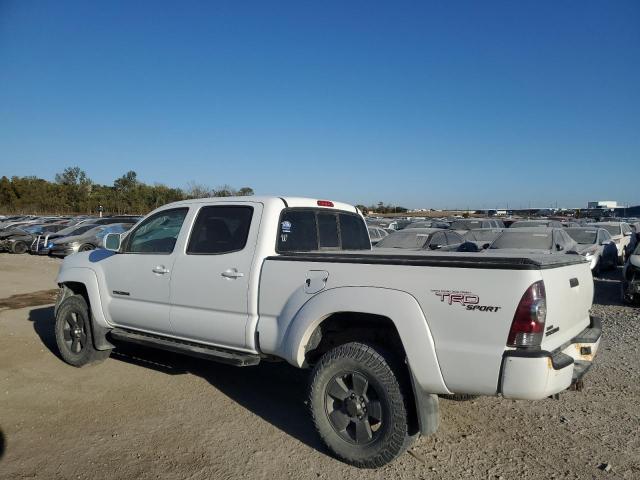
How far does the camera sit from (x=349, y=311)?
11.8ft

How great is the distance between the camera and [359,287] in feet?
11.7

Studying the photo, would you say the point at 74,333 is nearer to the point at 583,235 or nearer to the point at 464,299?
the point at 464,299

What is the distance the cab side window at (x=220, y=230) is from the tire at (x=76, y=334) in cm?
196

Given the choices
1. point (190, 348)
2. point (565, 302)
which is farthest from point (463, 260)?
point (190, 348)

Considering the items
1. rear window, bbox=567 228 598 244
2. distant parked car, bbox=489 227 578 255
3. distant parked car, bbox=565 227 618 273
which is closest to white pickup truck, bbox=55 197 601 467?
distant parked car, bbox=489 227 578 255

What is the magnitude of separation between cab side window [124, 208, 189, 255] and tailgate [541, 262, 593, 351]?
3.49 meters

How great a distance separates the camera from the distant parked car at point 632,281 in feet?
30.7

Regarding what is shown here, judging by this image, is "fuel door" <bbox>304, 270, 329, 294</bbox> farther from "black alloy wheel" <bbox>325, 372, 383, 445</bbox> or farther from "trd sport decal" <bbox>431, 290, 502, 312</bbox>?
"trd sport decal" <bbox>431, 290, 502, 312</bbox>

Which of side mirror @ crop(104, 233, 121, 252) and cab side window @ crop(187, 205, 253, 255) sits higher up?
cab side window @ crop(187, 205, 253, 255)

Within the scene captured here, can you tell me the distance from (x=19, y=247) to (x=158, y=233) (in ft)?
71.9

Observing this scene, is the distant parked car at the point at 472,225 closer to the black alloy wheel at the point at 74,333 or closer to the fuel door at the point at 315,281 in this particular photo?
the black alloy wheel at the point at 74,333

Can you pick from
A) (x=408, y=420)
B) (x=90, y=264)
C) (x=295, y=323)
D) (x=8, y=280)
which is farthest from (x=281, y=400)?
(x=8, y=280)

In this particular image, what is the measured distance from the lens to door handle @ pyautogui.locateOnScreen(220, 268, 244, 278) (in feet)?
14.0

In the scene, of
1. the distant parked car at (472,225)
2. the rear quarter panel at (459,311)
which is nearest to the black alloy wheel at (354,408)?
the rear quarter panel at (459,311)
